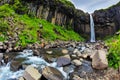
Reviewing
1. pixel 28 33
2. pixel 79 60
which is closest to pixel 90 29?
pixel 28 33

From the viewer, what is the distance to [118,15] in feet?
266

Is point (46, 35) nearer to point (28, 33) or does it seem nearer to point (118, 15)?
point (28, 33)

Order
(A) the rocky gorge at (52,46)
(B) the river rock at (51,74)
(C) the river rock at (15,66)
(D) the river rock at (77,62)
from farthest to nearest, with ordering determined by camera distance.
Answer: (D) the river rock at (77,62), (C) the river rock at (15,66), (A) the rocky gorge at (52,46), (B) the river rock at (51,74)

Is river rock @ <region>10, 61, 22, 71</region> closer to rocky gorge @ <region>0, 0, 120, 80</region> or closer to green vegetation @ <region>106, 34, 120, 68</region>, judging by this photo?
rocky gorge @ <region>0, 0, 120, 80</region>

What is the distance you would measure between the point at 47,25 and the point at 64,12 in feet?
40.7

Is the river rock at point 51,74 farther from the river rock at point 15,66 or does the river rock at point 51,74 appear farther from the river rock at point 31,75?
the river rock at point 15,66

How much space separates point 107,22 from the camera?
80.8 meters

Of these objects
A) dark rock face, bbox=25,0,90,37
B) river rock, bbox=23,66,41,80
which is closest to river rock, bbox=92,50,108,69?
river rock, bbox=23,66,41,80

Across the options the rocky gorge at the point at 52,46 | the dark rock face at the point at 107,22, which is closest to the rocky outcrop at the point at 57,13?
the rocky gorge at the point at 52,46

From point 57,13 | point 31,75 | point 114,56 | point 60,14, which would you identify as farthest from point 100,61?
point 60,14

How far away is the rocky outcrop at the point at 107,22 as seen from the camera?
265 feet

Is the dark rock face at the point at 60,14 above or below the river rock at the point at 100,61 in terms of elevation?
above

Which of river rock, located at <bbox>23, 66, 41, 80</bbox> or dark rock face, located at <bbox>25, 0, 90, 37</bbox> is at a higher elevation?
dark rock face, located at <bbox>25, 0, 90, 37</bbox>

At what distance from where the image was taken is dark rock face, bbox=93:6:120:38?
80812mm
